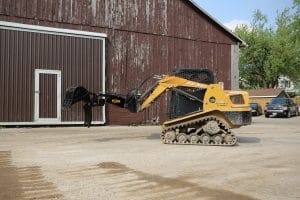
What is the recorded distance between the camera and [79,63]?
2152 cm

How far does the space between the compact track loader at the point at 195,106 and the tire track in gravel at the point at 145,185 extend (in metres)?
4.73

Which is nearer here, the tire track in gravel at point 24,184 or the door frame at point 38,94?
the tire track in gravel at point 24,184

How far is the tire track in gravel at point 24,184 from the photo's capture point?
650 cm

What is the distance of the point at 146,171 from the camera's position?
8.60 metres

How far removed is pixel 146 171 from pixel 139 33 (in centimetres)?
1590

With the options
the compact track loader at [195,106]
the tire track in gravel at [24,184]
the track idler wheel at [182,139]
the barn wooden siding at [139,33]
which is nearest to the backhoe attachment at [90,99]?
the compact track loader at [195,106]

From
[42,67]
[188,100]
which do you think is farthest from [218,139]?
[42,67]

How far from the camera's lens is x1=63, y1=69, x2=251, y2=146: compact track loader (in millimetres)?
Result: 13133

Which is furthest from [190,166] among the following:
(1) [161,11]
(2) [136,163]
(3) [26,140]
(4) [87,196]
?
(1) [161,11]

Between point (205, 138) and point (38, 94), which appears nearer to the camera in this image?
point (205, 138)

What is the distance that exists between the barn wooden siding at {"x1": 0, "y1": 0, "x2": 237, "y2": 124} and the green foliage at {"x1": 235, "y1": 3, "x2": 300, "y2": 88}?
4930cm

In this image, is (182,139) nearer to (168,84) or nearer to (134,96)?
(168,84)

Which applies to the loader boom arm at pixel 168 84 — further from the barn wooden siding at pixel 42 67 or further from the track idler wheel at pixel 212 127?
the barn wooden siding at pixel 42 67

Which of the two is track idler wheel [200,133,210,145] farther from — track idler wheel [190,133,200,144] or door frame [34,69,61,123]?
door frame [34,69,61,123]
